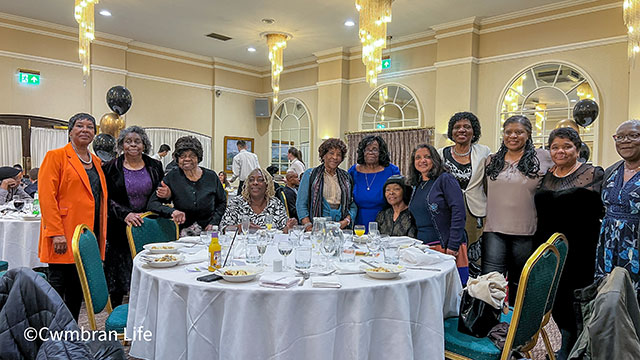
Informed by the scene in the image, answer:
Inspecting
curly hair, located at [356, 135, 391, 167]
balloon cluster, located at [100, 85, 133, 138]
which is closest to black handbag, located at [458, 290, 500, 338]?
curly hair, located at [356, 135, 391, 167]

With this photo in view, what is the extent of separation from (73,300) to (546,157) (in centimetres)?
359

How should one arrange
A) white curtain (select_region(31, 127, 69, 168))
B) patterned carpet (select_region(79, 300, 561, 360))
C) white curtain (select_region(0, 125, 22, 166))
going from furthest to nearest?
white curtain (select_region(31, 127, 69, 168))
white curtain (select_region(0, 125, 22, 166))
patterned carpet (select_region(79, 300, 561, 360))

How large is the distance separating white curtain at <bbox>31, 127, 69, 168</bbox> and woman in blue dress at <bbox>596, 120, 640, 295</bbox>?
9.57 m

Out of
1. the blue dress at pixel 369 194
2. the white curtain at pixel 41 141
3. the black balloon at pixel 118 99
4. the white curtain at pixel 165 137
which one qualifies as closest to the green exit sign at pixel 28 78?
the white curtain at pixel 41 141

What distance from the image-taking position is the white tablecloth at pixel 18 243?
388cm

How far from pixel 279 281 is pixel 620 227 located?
2071 mm

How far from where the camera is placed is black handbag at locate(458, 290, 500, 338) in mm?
2092

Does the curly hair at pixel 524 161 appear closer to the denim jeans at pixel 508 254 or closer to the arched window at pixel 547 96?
the denim jeans at pixel 508 254

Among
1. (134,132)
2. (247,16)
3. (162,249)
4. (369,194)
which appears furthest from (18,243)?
(247,16)

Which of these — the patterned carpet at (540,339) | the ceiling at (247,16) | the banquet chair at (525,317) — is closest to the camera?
the banquet chair at (525,317)

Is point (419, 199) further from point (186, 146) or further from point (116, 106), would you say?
point (116, 106)

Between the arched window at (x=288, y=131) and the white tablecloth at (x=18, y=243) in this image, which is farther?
the arched window at (x=288, y=131)

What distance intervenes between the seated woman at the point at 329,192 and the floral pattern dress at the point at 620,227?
1.83 metres

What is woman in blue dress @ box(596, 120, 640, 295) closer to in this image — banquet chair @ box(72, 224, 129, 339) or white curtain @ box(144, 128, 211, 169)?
banquet chair @ box(72, 224, 129, 339)
